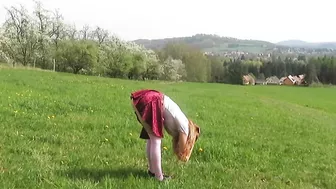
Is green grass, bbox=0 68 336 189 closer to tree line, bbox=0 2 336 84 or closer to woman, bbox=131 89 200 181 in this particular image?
woman, bbox=131 89 200 181

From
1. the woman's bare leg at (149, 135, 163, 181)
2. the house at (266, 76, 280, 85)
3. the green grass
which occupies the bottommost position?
the house at (266, 76, 280, 85)

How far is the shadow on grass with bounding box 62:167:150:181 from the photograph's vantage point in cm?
543

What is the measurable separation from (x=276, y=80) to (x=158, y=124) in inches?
5330

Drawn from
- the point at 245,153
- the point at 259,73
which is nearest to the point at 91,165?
the point at 245,153

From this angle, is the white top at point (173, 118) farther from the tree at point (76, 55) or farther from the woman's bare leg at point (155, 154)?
the tree at point (76, 55)

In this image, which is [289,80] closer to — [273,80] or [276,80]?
[276,80]

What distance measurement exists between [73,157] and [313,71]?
12587cm

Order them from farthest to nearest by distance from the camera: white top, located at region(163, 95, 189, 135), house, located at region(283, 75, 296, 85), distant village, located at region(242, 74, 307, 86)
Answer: house, located at region(283, 75, 296, 85) < distant village, located at region(242, 74, 307, 86) < white top, located at region(163, 95, 189, 135)

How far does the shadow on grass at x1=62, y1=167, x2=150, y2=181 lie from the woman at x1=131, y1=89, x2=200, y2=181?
0.77 ft

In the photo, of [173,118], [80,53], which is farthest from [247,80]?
[173,118]

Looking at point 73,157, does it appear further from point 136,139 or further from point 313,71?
point 313,71

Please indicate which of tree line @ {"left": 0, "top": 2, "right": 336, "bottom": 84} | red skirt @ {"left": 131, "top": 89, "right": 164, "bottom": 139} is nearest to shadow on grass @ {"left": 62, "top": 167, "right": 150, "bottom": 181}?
red skirt @ {"left": 131, "top": 89, "right": 164, "bottom": 139}

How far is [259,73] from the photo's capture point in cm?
14000

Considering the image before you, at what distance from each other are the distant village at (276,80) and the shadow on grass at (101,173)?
112127 mm
